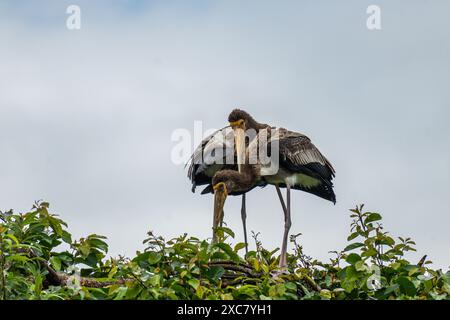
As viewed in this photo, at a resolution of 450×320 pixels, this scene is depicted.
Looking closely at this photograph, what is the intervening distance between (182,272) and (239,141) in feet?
17.8

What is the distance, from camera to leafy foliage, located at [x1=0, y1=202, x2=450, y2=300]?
273 inches

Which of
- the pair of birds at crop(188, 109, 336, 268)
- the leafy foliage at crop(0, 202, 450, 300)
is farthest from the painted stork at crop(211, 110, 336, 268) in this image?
the leafy foliage at crop(0, 202, 450, 300)

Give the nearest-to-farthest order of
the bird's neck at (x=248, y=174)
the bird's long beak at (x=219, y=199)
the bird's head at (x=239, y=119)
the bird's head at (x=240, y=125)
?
the bird's long beak at (x=219, y=199)
the bird's neck at (x=248, y=174)
the bird's head at (x=240, y=125)
the bird's head at (x=239, y=119)

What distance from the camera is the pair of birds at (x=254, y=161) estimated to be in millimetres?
12336

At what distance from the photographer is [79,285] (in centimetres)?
700

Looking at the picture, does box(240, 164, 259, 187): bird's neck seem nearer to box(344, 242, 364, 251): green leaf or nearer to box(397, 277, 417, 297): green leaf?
box(344, 242, 364, 251): green leaf

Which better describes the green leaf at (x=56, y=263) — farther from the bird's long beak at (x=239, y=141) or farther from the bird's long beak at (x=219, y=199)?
the bird's long beak at (x=239, y=141)

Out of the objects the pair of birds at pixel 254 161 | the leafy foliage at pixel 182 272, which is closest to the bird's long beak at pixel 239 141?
the pair of birds at pixel 254 161

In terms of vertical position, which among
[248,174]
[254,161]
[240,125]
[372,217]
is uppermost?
Answer: [240,125]

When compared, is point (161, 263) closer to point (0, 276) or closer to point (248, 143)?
point (0, 276)

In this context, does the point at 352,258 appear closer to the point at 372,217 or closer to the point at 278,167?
the point at 372,217

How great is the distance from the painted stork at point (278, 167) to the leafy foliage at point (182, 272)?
4009 millimetres

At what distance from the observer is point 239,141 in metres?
12.5

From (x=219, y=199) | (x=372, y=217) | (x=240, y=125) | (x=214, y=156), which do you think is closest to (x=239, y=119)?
(x=240, y=125)
